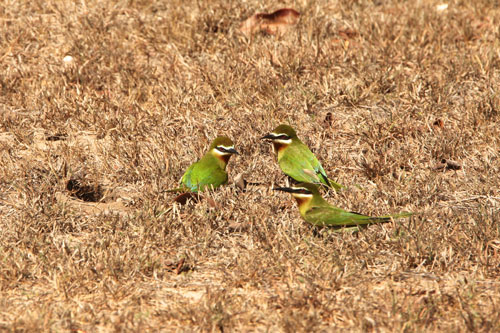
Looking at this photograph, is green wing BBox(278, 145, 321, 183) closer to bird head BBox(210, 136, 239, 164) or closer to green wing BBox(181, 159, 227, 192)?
bird head BBox(210, 136, 239, 164)

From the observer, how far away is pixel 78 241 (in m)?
4.93

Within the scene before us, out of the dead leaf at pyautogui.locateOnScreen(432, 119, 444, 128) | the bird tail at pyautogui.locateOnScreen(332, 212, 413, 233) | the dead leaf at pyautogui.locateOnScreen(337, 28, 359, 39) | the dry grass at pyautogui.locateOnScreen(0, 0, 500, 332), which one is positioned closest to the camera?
the dry grass at pyautogui.locateOnScreen(0, 0, 500, 332)

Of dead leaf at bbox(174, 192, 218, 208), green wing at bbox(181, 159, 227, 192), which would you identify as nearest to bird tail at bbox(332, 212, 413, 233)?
dead leaf at bbox(174, 192, 218, 208)

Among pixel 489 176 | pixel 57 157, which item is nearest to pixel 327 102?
pixel 489 176

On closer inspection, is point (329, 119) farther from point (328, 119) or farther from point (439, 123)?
point (439, 123)

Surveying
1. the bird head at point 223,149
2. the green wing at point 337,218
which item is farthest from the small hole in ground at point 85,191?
the green wing at point 337,218

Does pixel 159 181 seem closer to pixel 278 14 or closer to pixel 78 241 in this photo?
pixel 78 241

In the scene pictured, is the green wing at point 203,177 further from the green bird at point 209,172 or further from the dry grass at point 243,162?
the dry grass at point 243,162

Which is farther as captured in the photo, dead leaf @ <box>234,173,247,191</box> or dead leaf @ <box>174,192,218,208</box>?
dead leaf @ <box>234,173,247,191</box>

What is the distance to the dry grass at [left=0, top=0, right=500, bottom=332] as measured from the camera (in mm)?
4160

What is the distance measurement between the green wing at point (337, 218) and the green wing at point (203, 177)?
37.0 inches

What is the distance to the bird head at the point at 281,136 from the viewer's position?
19.6ft

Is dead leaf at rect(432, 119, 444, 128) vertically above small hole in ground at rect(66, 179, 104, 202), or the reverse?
dead leaf at rect(432, 119, 444, 128)

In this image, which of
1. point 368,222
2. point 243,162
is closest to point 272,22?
point 243,162
